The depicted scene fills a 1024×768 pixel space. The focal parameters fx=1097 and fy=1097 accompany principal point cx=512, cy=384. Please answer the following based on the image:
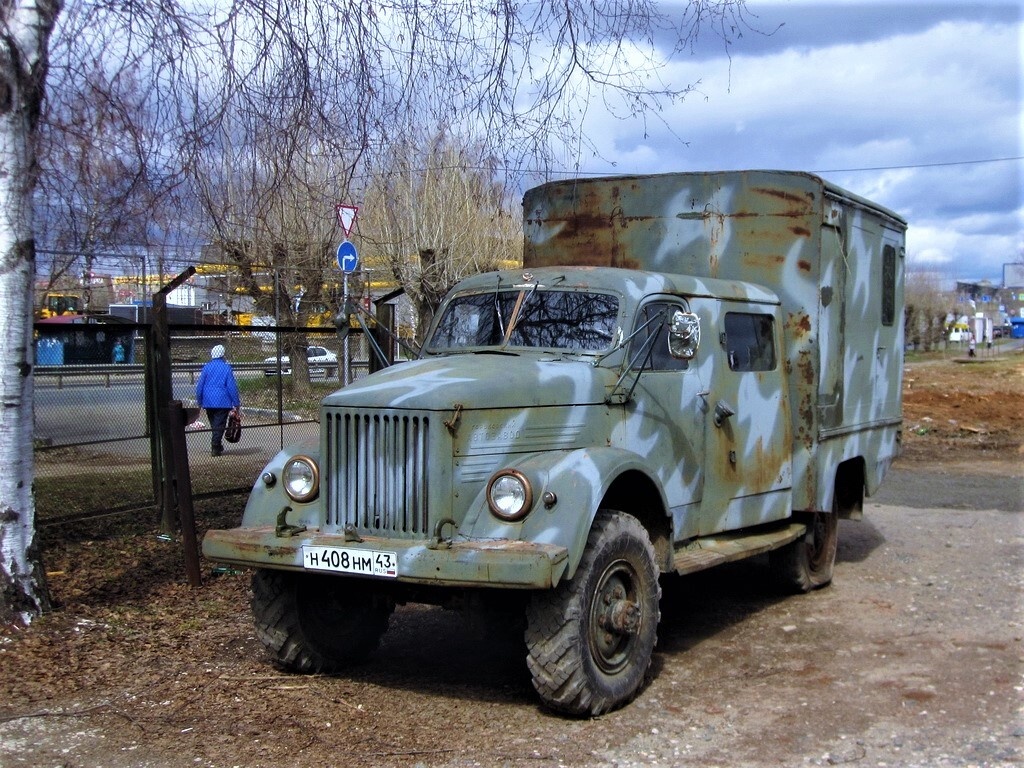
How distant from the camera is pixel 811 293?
299 inches

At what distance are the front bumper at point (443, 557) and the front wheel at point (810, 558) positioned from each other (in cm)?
348

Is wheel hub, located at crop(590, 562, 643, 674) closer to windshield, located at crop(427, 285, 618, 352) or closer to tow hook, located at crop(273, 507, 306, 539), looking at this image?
windshield, located at crop(427, 285, 618, 352)

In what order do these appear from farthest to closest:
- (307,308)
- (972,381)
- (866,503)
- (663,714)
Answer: (972,381) < (307,308) < (866,503) < (663,714)

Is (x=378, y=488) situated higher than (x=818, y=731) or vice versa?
(x=378, y=488)

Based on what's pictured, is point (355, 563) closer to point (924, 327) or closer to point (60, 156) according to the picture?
point (60, 156)

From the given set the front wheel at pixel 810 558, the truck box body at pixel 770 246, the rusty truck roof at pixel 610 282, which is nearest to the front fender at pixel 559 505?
the rusty truck roof at pixel 610 282

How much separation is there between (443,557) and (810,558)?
424 cm

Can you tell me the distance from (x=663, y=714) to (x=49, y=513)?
17.7 ft

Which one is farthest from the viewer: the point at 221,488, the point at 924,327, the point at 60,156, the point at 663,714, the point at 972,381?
the point at 924,327

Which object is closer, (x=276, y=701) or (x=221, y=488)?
(x=276, y=701)

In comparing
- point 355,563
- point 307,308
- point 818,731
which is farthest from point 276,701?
point 307,308

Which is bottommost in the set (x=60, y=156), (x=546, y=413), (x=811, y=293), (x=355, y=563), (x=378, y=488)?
(x=355, y=563)

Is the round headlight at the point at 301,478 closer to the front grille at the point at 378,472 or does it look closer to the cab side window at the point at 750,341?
the front grille at the point at 378,472

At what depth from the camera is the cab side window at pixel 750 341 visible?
7.09 m
